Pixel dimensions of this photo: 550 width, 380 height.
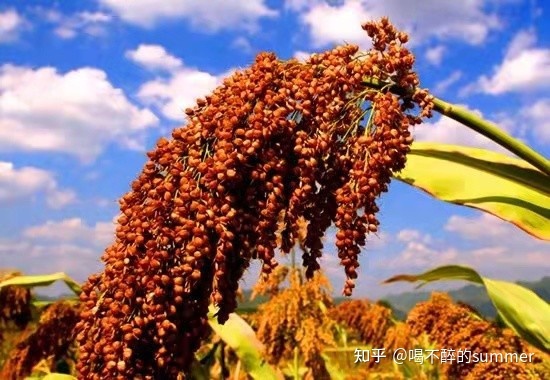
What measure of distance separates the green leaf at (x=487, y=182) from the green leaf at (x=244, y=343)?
1.82 metres

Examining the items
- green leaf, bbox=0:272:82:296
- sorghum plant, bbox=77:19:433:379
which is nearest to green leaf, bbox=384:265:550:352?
sorghum plant, bbox=77:19:433:379

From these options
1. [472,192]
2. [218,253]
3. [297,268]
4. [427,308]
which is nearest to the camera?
[218,253]

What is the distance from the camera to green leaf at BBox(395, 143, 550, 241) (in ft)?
9.27

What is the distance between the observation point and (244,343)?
445cm

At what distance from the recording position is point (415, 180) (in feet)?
9.69

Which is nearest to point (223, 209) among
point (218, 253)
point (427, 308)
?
point (218, 253)

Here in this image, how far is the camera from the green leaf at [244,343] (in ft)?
14.4

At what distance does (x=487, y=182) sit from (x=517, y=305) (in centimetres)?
67

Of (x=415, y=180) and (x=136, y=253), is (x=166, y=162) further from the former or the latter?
(x=415, y=180)

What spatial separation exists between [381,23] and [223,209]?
0.83 m

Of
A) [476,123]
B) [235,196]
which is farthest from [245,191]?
[476,123]

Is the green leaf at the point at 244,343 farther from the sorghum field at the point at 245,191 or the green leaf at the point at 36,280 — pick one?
the sorghum field at the point at 245,191

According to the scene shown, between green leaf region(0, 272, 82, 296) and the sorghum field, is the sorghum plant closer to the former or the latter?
the sorghum field

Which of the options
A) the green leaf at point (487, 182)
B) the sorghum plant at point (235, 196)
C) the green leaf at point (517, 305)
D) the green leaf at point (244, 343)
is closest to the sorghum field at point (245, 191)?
the sorghum plant at point (235, 196)
